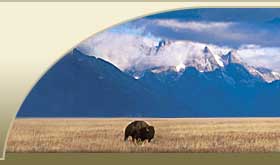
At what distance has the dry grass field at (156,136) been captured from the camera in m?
12.1

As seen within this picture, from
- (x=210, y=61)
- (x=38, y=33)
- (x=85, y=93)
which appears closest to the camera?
(x=38, y=33)

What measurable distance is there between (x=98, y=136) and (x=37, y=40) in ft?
5.81

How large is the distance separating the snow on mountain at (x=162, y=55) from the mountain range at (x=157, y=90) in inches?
0.6

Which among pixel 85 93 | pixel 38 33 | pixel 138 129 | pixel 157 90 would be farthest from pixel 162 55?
pixel 38 33

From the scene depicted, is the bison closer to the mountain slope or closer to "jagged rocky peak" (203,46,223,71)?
the mountain slope

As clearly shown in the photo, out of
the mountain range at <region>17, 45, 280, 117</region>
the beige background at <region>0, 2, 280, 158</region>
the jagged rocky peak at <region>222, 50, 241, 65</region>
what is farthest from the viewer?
the jagged rocky peak at <region>222, 50, 241, 65</region>

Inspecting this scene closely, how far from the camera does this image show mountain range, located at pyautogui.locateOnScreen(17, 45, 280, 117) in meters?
12.1

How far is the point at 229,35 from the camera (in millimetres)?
12219

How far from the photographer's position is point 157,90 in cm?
1219

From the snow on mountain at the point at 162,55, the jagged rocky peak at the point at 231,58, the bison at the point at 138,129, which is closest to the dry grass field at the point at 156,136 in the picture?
the bison at the point at 138,129

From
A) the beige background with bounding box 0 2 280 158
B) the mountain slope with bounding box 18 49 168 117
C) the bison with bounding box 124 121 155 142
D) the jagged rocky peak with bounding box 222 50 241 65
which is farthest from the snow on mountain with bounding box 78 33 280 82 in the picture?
the bison with bounding box 124 121 155 142

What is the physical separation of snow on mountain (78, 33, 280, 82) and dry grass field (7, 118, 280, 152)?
818 millimetres

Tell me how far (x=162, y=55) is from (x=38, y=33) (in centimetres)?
197

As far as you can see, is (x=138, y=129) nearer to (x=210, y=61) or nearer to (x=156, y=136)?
(x=156, y=136)
